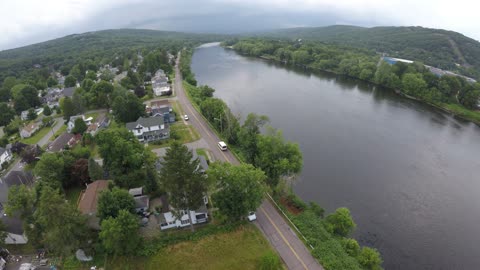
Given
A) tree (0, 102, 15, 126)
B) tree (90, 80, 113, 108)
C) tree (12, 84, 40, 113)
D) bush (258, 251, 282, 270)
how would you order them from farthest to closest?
tree (12, 84, 40, 113), tree (90, 80, 113, 108), tree (0, 102, 15, 126), bush (258, 251, 282, 270)

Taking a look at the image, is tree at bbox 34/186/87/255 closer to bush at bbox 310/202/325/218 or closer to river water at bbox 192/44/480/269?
bush at bbox 310/202/325/218

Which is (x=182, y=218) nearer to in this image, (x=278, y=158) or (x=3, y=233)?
(x=278, y=158)

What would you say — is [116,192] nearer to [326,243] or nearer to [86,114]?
[326,243]

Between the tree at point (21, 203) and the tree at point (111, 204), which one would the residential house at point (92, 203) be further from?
the tree at point (21, 203)

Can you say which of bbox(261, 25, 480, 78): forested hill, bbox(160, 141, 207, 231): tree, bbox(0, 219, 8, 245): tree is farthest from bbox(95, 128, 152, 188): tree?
bbox(261, 25, 480, 78): forested hill

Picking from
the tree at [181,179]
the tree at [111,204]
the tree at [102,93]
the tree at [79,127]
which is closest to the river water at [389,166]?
the tree at [181,179]

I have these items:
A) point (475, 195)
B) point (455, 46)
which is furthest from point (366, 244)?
point (455, 46)
